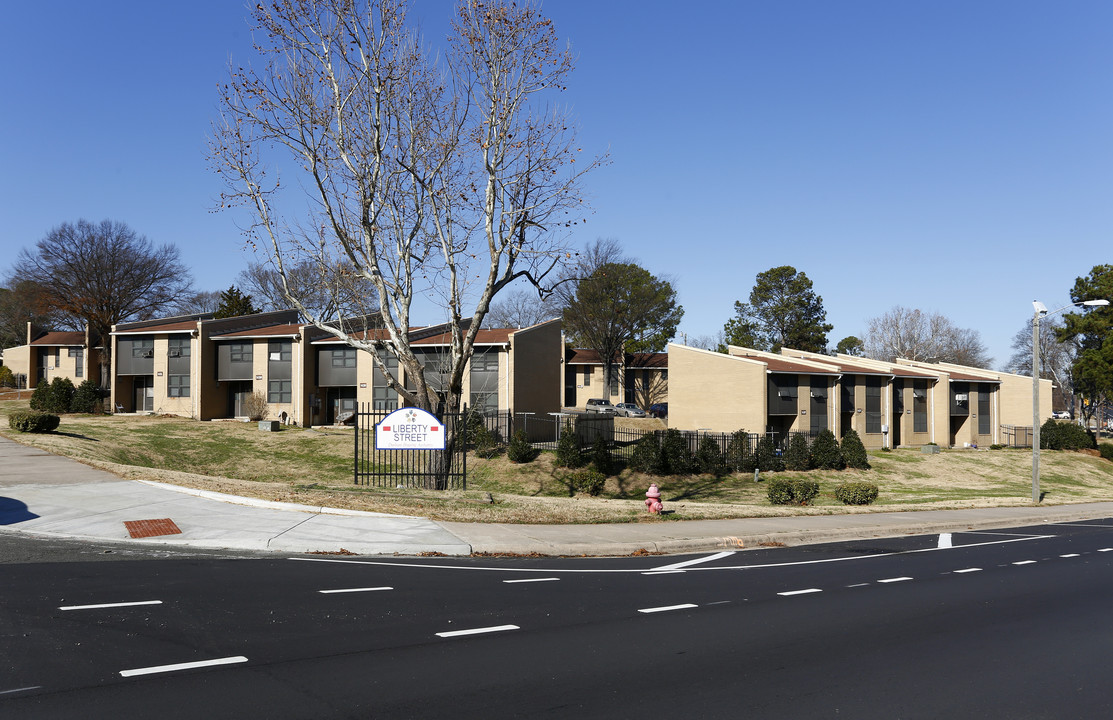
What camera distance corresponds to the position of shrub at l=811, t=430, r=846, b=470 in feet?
120

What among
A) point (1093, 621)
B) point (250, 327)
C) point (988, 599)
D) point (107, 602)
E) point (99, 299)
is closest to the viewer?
point (107, 602)

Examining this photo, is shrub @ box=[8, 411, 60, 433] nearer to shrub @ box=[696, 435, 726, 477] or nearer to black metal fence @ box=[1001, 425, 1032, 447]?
shrub @ box=[696, 435, 726, 477]

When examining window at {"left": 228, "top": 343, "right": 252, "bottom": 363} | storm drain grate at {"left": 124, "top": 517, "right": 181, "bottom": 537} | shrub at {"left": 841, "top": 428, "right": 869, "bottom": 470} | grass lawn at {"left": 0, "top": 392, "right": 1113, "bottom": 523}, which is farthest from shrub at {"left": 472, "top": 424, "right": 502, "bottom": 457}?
window at {"left": 228, "top": 343, "right": 252, "bottom": 363}

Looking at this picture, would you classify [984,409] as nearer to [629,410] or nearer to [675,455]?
[629,410]

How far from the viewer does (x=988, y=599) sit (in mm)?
10008

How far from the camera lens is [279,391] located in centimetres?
4772

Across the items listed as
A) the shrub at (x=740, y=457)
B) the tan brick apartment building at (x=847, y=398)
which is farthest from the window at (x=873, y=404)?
the shrub at (x=740, y=457)

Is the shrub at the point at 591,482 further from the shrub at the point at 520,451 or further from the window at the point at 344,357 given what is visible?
the window at the point at 344,357

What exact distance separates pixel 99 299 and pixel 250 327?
46.1ft

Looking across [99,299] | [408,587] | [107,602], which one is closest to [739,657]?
[408,587]

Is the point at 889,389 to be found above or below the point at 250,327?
below

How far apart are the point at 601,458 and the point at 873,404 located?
86.2ft

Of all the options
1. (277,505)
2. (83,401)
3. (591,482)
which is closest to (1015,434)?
(591,482)

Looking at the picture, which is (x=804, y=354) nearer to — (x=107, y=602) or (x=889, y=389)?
(x=889, y=389)
